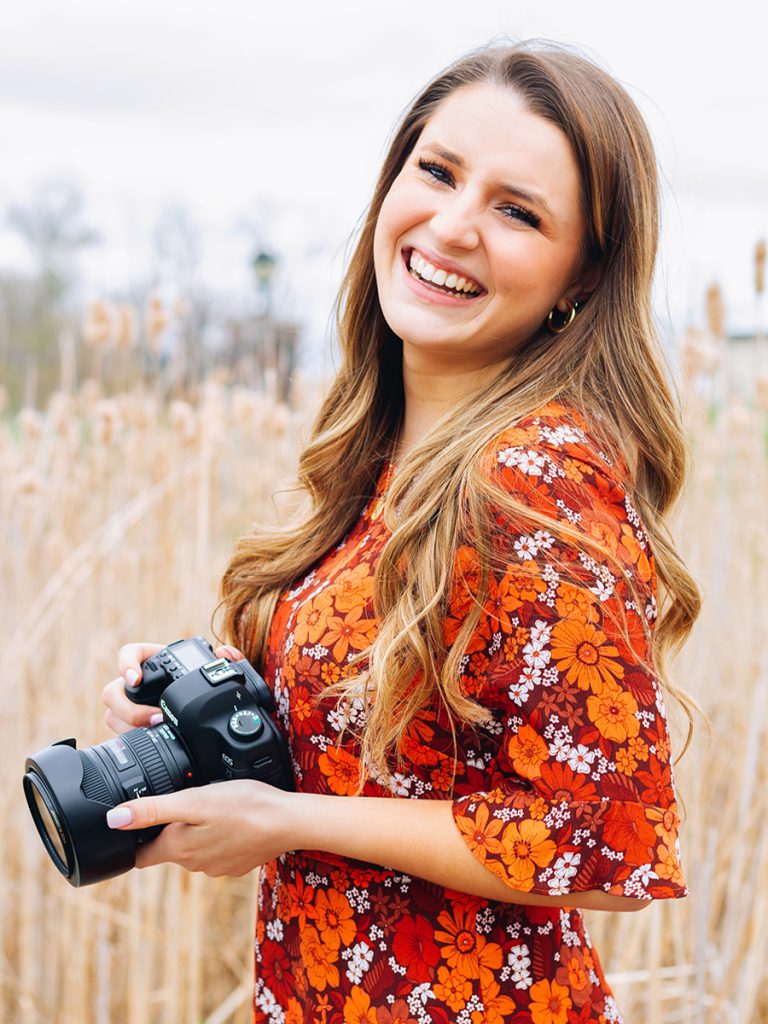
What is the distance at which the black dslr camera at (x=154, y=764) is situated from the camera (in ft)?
3.01

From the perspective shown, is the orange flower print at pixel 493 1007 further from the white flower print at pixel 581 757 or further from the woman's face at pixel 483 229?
the woman's face at pixel 483 229

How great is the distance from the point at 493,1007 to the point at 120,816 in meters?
0.37

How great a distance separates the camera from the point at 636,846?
0.83m

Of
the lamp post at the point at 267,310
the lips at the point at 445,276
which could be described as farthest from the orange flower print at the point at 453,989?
the lamp post at the point at 267,310

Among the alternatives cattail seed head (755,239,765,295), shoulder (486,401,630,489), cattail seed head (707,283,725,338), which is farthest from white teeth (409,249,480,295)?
cattail seed head (707,283,725,338)

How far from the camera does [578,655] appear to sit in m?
0.81

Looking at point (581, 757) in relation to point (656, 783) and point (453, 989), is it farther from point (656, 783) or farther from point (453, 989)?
point (453, 989)

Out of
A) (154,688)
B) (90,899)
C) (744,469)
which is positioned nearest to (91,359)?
(90,899)

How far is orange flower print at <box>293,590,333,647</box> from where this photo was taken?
0.95 metres

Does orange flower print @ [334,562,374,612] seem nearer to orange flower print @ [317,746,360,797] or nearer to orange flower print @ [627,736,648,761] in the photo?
orange flower print @ [317,746,360,797]

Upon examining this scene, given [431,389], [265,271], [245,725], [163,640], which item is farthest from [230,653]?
[265,271]

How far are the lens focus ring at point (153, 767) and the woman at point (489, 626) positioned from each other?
0.05 metres

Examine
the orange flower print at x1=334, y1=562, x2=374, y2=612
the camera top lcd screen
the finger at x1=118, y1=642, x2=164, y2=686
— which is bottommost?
the finger at x1=118, y1=642, x2=164, y2=686

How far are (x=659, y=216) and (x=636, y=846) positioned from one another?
2.03ft
